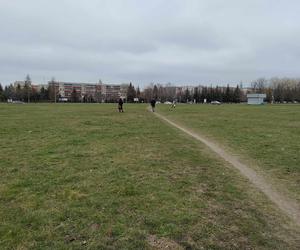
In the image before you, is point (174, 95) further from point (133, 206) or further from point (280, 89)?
point (133, 206)

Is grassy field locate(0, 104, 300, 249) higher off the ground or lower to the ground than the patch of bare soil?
higher

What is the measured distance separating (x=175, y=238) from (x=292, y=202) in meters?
2.92

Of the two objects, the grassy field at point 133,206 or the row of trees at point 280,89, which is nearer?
the grassy field at point 133,206

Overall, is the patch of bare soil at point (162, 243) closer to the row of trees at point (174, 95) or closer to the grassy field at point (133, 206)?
the grassy field at point (133, 206)

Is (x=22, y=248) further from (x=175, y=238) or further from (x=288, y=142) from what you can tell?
(x=288, y=142)

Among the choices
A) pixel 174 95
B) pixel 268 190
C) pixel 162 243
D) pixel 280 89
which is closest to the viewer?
pixel 162 243

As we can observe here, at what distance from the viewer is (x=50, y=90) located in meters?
154

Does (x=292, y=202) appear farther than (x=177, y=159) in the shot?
No

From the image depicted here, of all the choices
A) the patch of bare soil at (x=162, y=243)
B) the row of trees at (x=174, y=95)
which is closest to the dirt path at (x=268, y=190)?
the patch of bare soil at (x=162, y=243)

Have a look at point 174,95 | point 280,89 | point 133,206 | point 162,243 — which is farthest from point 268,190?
point 174,95

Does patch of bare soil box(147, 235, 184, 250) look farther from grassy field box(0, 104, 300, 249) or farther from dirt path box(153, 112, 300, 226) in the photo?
dirt path box(153, 112, 300, 226)

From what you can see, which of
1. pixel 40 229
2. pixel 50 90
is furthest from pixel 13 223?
pixel 50 90

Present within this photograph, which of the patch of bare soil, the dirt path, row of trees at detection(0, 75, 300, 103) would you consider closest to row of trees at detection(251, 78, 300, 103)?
row of trees at detection(0, 75, 300, 103)

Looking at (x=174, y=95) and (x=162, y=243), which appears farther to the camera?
(x=174, y=95)
